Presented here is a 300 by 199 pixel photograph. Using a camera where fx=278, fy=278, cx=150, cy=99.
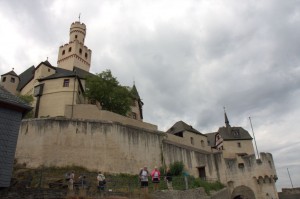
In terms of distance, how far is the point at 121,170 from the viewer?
28.4 m

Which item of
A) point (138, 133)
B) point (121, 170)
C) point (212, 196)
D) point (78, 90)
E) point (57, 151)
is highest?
point (78, 90)

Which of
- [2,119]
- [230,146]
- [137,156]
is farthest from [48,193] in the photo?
[230,146]

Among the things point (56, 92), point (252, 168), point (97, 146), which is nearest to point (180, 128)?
point (252, 168)

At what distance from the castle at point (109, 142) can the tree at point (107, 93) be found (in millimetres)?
1961

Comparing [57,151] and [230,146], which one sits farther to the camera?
[230,146]

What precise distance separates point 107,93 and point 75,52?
23597 millimetres

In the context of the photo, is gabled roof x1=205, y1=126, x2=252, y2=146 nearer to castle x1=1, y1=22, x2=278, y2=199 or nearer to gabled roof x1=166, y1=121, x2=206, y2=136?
castle x1=1, y1=22, x2=278, y2=199

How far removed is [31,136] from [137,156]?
11065 millimetres

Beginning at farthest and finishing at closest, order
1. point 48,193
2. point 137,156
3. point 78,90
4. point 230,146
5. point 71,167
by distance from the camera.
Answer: point 230,146, point 78,90, point 137,156, point 71,167, point 48,193

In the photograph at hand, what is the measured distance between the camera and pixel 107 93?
35719 millimetres

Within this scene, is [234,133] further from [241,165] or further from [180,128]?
[180,128]

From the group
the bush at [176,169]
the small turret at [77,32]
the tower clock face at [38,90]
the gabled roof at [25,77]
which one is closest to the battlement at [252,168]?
the bush at [176,169]

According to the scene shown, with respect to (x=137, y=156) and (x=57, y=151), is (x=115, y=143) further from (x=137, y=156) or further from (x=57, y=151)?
(x=57, y=151)

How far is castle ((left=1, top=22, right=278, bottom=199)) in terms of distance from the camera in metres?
27.1
